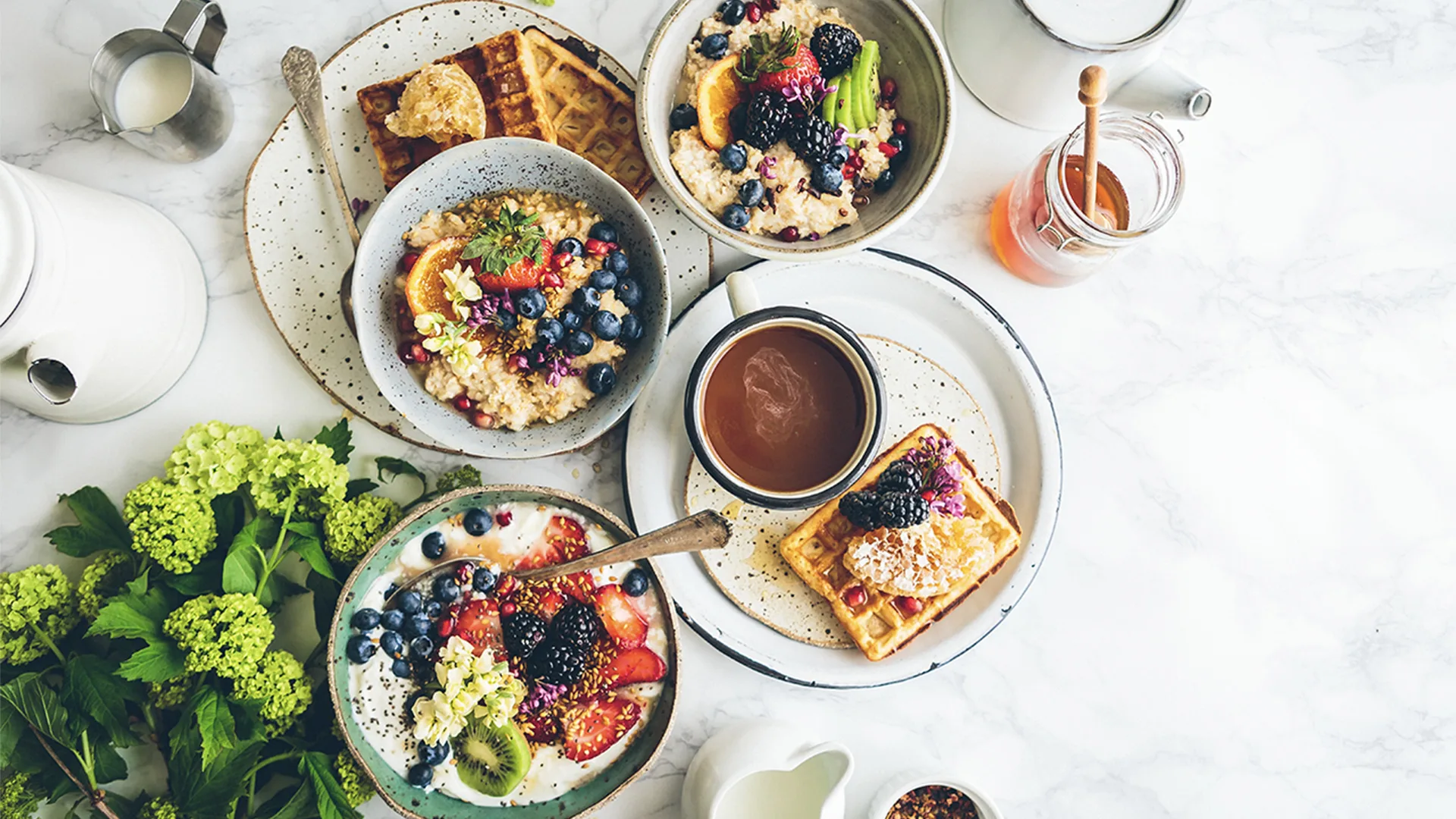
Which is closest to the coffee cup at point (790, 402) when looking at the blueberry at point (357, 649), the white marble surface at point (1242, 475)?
the white marble surface at point (1242, 475)

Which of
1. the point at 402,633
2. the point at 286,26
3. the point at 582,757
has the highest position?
the point at 286,26

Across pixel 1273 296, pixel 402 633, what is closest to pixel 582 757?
pixel 402 633

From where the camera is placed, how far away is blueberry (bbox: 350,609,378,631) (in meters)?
1.88

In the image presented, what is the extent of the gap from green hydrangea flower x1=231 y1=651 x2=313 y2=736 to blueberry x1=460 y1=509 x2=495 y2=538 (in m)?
0.41

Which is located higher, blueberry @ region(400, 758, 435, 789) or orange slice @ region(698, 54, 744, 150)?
orange slice @ region(698, 54, 744, 150)

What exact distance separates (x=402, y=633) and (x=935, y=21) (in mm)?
1752

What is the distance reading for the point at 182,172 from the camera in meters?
2.08

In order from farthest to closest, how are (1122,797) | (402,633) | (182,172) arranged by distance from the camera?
(1122,797) → (182,172) → (402,633)

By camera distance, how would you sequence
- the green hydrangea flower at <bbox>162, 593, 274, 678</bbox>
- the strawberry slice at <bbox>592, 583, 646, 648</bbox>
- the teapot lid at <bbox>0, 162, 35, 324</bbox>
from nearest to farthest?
the teapot lid at <bbox>0, 162, 35, 324</bbox>
the green hydrangea flower at <bbox>162, 593, 274, 678</bbox>
the strawberry slice at <bbox>592, 583, 646, 648</bbox>

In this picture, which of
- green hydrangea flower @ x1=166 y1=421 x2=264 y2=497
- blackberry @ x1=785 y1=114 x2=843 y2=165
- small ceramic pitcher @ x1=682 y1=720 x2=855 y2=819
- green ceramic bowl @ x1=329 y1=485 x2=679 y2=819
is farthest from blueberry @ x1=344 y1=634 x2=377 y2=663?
blackberry @ x1=785 y1=114 x2=843 y2=165

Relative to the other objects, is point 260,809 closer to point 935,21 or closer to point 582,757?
point 582,757

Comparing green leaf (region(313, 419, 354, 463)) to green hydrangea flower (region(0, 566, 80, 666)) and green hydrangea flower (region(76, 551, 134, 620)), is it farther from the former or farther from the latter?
green hydrangea flower (region(0, 566, 80, 666))

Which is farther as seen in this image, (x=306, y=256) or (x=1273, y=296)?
(x=1273, y=296)

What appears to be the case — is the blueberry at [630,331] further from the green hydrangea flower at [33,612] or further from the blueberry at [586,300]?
the green hydrangea flower at [33,612]
